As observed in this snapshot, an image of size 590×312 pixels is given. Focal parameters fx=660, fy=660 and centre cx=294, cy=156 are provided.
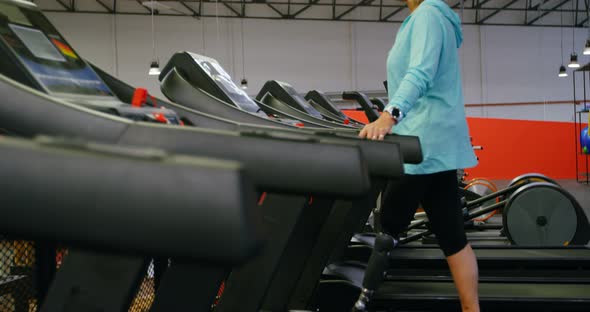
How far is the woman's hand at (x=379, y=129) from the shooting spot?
1.82 m

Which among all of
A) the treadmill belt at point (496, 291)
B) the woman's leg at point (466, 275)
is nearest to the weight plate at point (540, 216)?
the treadmill belt at point (496, 291)

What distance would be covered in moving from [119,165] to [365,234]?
3116 mm

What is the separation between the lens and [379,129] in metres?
1.84

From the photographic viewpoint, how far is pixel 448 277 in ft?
10.3

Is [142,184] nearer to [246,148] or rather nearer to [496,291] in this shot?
[246,148]

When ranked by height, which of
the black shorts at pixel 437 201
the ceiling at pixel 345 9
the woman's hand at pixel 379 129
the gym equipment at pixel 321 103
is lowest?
the black shorts at pixel 437 201

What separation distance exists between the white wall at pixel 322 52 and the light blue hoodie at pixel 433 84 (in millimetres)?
14259

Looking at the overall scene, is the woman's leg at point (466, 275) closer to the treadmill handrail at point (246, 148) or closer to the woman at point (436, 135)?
the woman at point (436, 135)

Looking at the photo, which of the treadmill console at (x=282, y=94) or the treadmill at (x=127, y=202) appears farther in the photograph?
Answer: the treadmill console at (x=282, y=94)

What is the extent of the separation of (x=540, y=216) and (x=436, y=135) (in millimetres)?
2214

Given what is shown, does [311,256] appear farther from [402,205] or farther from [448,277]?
[448,277]

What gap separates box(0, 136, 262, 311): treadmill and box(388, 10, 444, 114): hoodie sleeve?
1349 mm

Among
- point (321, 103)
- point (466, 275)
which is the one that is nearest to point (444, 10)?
point (466, 275)

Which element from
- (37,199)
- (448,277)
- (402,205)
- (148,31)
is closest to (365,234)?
(448,277)
